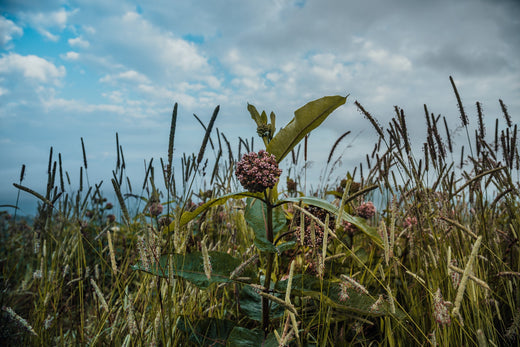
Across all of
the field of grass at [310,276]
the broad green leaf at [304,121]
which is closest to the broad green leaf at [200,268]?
the field of grass at [310,276]

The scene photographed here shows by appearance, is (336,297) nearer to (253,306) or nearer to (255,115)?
(253,306)

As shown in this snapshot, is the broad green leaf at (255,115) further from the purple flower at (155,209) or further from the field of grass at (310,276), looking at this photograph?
the purple flower at (155,209)

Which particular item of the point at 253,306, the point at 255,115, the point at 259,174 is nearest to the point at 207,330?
the point at 253,306

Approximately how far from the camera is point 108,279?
3084 mm

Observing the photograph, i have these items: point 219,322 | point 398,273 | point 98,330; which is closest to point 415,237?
point 398,273

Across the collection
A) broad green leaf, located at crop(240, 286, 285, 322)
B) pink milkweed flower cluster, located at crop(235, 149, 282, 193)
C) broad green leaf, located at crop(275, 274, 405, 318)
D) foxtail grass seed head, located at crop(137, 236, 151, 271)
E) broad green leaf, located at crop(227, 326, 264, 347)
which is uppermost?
pink milkweed flower cluster, located at crop(235, 149, 282, 193)

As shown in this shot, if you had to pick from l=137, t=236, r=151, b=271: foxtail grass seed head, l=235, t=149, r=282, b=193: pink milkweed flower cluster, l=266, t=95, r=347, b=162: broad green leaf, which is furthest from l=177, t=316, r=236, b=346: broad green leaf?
l=266, t=95, r=347, b=162: broad green leaf

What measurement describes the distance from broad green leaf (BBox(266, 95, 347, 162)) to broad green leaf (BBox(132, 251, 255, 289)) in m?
0.43

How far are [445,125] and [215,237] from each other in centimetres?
200

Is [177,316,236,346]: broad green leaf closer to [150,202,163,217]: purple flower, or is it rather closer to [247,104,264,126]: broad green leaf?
[150,202,163,217]: purple flower

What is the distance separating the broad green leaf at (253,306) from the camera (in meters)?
1.23

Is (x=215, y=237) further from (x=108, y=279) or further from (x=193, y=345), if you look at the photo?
(x=193, y=345)

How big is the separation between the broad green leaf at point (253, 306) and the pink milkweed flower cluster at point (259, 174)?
1.47 feet

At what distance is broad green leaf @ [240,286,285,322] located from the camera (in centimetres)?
123
